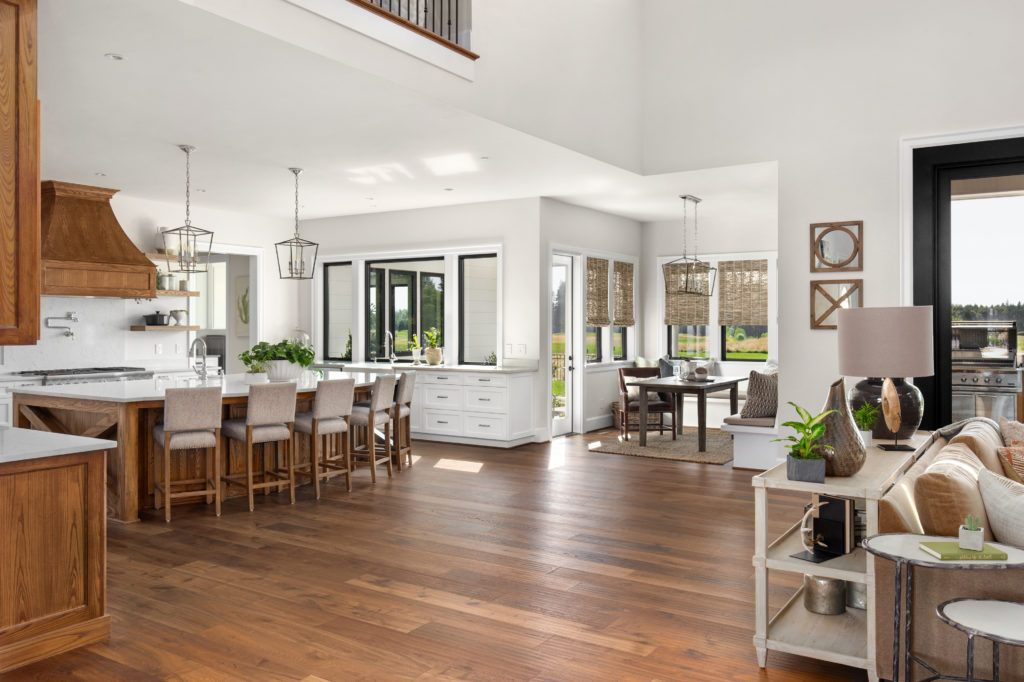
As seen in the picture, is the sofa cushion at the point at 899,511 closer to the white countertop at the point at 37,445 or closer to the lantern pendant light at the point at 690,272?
the white countertop at the point at 37,445

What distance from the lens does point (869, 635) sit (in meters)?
2.85

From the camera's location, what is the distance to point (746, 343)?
10.3 meters

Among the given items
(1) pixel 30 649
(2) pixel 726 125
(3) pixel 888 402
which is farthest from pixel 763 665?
(2) pixel 726 125

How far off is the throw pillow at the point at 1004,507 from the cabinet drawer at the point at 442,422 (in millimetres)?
6458

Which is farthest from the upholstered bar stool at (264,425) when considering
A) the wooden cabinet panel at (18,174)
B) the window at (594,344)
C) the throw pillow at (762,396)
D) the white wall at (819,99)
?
the window at (594,344)

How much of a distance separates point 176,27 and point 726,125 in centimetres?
490

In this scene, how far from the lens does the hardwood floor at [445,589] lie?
3119 mm

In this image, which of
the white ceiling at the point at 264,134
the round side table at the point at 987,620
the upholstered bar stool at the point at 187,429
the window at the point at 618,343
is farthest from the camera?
the window at the point at 618,343

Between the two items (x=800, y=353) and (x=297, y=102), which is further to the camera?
(x=800, y=353)

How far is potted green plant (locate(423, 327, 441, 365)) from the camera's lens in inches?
370

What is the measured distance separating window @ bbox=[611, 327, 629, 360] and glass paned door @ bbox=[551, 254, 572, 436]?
98cm

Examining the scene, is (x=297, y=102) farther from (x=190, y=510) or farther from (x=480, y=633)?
(x=480, y=633)

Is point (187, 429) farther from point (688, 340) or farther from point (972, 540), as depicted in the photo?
A: point (688, 340)

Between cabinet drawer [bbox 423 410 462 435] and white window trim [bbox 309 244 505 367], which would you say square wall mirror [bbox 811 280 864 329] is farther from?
cabinet drawer [bbox 423 410 462 435]
